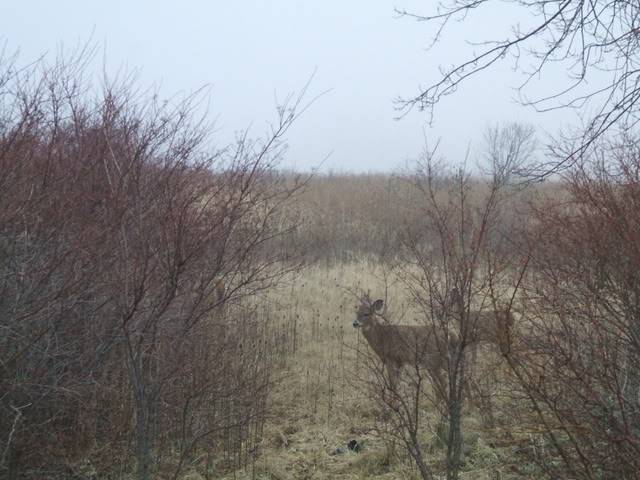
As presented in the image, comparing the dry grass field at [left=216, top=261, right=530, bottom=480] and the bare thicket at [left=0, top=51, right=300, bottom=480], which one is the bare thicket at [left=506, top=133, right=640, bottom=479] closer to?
the dry grass field at [left=216, top=261, right=530, bottom=480]

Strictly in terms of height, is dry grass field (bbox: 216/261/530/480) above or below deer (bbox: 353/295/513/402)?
below

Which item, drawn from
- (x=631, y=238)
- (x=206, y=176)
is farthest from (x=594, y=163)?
(x=206, y=176)

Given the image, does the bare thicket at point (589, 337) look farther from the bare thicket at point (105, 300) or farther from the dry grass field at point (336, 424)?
the bare thicket at point (105, 300)

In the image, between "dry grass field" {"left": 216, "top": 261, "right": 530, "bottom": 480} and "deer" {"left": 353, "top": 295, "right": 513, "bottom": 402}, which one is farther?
"dry grass field" {"left": 216, "top": 261, "right": 530, "bottom": 480}

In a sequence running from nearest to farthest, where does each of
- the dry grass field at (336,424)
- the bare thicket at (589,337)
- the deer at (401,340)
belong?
the bare thicket at (589,337) → the deer at (401,340) → the dry grass field at (336,424)

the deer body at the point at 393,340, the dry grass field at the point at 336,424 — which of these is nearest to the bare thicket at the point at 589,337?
the dry grass field at the point at 336,424

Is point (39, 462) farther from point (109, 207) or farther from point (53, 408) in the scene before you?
point (109, 207)

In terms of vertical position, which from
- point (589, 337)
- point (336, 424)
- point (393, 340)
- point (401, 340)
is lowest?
point (336, 424)

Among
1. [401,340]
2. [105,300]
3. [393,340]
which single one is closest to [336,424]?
[393,340]

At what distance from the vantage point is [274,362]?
28.5ft

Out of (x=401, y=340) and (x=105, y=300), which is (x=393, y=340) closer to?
(x=401, y=340)

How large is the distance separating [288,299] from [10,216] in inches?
325

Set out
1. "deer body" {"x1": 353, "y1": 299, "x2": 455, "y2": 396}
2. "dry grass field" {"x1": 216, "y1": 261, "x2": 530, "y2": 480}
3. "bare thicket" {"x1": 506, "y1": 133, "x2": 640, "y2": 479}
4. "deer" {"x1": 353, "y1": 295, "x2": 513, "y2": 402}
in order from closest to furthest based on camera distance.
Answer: "bare thicket" {"x1": 506, "y1": 133, "x2": 640, "y2": 479} → "deer" {"x1": 353, "y1": 295, "x2": 513, "y2": 402} → "dry grass field" {"x1": 216, "y1": 261, "x2": 530, "y2": 480} → "deer body" {"x1": 353, "y1": 299, "x2": 455, "y2": 396}

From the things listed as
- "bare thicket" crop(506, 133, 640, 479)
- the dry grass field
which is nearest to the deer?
the dry grass field
